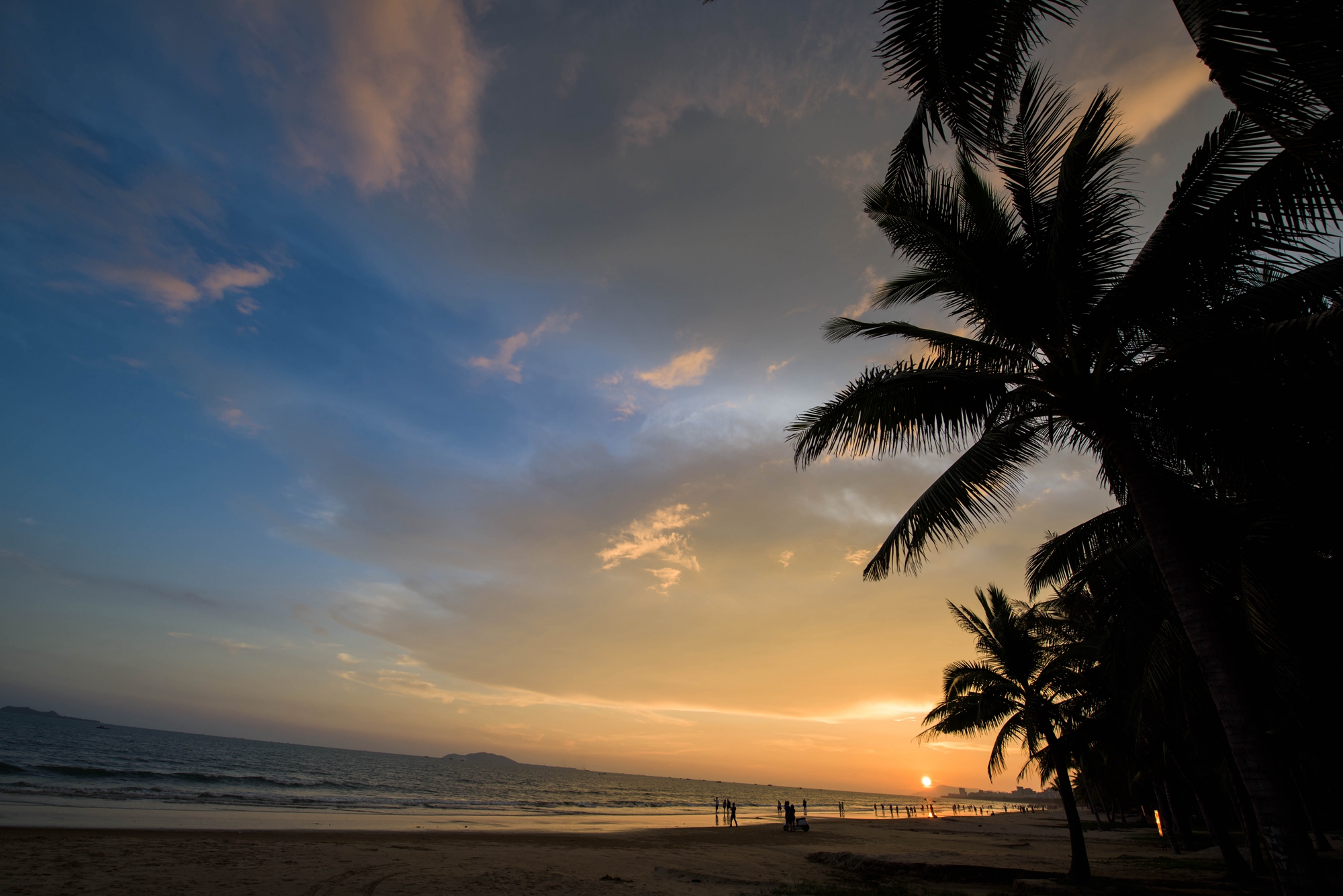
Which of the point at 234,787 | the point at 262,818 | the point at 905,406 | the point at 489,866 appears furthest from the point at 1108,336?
the point at 234,787

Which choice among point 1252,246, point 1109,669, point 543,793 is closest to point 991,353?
point 1252,246

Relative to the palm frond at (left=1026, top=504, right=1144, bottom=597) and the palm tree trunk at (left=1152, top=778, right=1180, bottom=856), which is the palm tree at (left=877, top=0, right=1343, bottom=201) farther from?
the palm tree trunk at (left=1152, top=778, right=1180, bottom=856)

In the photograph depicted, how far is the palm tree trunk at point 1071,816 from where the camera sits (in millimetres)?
11876

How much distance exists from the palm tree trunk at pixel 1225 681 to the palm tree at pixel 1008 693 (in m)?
9.73

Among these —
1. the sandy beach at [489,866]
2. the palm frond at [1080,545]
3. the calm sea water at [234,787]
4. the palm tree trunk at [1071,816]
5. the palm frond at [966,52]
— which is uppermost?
the palm frond at [966,52]

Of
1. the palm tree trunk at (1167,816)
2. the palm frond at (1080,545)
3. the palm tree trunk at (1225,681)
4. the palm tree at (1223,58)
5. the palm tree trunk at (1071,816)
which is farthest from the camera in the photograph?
the palm tree trunk at (1167,816)

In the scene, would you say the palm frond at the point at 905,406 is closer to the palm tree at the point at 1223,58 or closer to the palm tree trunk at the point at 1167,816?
the palm tree at the point at 1223,58

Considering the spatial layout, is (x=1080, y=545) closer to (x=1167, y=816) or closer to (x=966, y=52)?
(x=966, y=52)

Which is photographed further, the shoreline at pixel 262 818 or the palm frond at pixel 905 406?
the shoreline at pixel 262 818

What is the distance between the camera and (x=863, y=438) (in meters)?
7.68

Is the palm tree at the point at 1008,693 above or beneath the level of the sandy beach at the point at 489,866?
above

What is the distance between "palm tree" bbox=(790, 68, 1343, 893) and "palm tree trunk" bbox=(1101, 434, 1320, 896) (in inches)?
0.6

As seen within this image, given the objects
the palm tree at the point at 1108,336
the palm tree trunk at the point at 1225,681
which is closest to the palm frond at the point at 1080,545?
the palm tree at the point at 1108,336

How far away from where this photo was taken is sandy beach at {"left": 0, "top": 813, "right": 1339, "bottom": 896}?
32.3 feet
